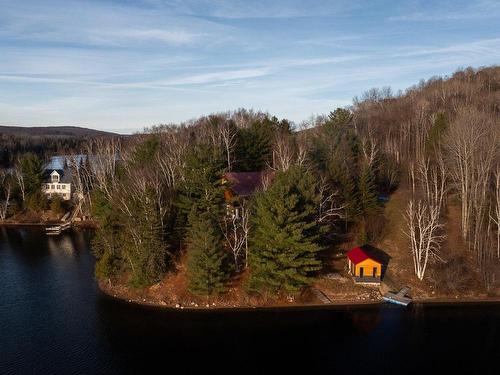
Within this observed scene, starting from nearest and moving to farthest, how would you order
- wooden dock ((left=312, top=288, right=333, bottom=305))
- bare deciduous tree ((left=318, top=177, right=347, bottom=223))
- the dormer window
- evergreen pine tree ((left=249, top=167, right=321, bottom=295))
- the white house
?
1. evergreen pine tree ((left=249, top=167, right=321, bottom=295))
2. wooden dock ((left=312, top=288, right=333, bottom=305))
3. bare deciduous tree ((left=318, top=177, right=347, bottom=223))
4. the white house
5. the dormer window

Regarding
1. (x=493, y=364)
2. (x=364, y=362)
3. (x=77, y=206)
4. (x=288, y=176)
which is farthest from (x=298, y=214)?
(x=77, y=206)

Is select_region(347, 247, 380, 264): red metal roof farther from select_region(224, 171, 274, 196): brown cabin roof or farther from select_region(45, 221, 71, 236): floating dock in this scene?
select_region(45, 221, 71, 236): floating dock

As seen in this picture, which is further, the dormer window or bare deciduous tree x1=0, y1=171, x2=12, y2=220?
the dormer window

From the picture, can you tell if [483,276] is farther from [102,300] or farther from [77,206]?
[77,206]

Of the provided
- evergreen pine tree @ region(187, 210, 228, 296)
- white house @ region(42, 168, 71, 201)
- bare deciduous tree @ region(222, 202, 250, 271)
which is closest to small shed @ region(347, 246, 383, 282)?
bare deciduous tree @ region(222, 202, 250, 271)

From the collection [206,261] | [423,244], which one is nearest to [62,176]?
[206,261]

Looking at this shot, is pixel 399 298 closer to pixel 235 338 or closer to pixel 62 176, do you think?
pixel 235 338

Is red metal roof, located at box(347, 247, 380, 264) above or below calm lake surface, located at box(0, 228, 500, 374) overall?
above
